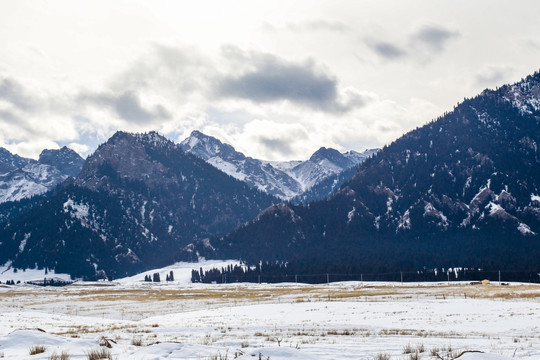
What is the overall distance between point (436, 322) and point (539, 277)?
6699 inches

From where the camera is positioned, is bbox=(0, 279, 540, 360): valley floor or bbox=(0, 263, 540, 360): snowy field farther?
bbox=(0, 279, 540, 360): valley floor

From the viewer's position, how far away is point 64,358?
55.9 feet

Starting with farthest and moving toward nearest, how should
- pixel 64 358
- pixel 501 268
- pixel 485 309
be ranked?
pixel 501 268
pixel 485 309
pixel 64 358

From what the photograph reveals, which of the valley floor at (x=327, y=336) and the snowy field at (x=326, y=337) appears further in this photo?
the valley floor at (x=327, y=336)

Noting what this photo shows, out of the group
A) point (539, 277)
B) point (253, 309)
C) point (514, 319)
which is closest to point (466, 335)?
point (514, 319)

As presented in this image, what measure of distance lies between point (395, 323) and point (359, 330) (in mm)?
6986

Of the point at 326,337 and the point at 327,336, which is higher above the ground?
the point at 326,337

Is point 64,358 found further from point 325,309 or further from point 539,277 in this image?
point 539,277

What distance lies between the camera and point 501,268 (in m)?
195

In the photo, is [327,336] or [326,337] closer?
[326,337]

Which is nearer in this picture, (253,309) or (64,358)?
(64,358)

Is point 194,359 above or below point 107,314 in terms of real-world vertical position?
above

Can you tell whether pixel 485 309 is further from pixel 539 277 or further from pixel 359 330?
pixel 539 277

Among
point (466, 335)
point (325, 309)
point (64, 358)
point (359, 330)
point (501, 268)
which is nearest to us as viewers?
point (64, 358)
